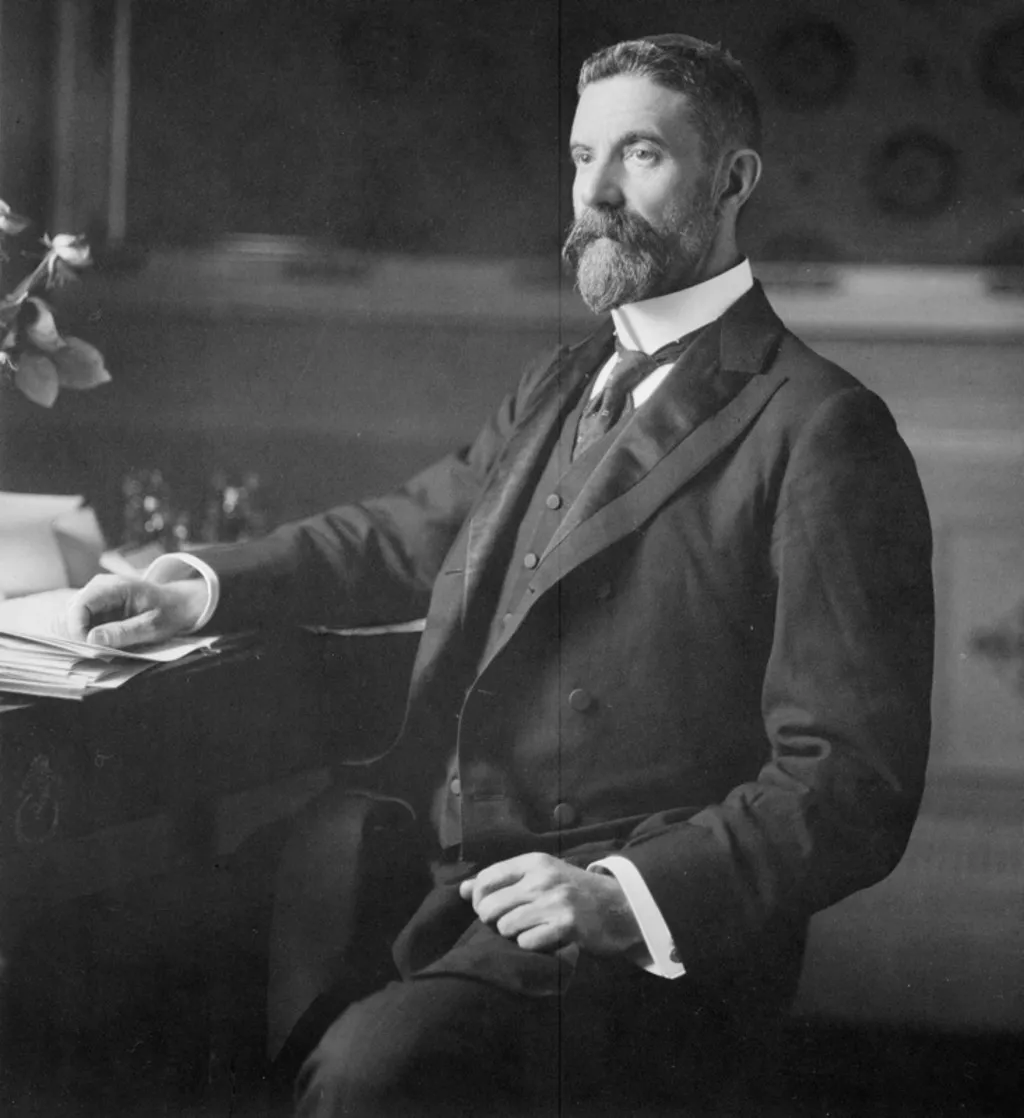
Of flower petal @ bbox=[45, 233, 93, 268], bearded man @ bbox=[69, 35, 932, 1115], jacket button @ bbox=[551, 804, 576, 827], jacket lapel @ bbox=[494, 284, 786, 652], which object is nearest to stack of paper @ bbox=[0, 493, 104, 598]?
flower petal @ bbox=[45, 233, 93, 268]

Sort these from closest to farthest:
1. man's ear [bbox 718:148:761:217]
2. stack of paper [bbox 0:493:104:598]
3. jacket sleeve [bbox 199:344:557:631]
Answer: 1. man's ear [bbox 718:148:761:217]
2. jacket sleeve [bbox 199:344:557:631]
3. stack of paper [bbox 0:493:104:598]

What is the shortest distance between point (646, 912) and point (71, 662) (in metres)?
1.04

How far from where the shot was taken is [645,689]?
7.27ft

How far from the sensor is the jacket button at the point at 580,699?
87.5 inches

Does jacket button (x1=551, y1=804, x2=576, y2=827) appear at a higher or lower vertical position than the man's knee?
higher

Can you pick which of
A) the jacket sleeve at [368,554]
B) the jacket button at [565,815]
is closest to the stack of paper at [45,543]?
the jacket sleeve at [368,554]

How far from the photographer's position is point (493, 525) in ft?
7.54

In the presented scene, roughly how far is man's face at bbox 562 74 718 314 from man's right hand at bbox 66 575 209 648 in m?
0.87

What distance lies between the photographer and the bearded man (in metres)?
2.16

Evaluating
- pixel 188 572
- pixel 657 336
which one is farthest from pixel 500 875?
pixel 657 336

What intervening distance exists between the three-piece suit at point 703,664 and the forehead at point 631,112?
306 mm

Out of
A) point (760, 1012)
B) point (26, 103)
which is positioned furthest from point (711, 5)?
point (760, 1012)

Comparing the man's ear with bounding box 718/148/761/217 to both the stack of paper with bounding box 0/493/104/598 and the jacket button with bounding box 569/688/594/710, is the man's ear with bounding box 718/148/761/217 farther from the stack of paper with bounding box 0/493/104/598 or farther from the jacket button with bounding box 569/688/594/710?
the stack of paper with bounding box 0/493/104/598

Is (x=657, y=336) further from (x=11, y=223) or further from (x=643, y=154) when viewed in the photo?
(x=11, y=223)
